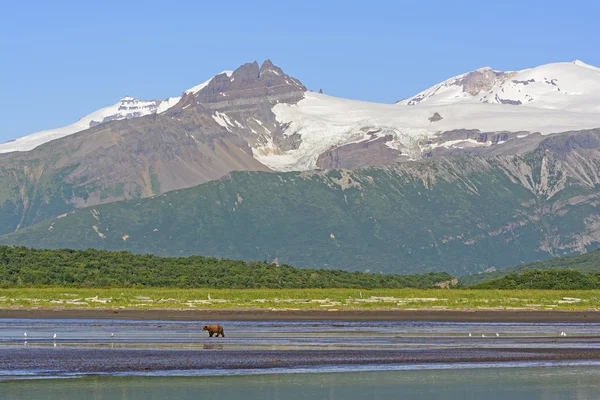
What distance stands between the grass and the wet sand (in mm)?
51786

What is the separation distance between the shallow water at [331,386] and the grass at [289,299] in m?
63.1

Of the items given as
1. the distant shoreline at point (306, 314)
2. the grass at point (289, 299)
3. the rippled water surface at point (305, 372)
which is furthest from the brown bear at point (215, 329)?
the grass at point (289, 299)

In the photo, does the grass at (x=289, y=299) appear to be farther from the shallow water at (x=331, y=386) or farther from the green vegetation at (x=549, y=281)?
the shallow water at (x=331, y=386)

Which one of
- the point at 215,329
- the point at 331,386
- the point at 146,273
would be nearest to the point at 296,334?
the point at 215,329

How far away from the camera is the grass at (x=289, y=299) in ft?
395

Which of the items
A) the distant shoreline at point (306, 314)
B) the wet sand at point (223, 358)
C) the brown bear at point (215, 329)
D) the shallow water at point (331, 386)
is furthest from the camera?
the distant shoreline at point (306, 314)

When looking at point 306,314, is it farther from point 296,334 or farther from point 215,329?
point 215,329

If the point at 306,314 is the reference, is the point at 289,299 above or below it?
above

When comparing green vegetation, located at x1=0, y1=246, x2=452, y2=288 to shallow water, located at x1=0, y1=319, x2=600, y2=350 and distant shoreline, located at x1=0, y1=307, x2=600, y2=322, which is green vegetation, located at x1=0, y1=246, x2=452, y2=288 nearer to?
distant shoreline, located at x1=0, y1=307, x2=600, y2=322

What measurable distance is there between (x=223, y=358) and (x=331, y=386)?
38.1ft

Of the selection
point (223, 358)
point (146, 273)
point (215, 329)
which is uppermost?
point (146, 273)

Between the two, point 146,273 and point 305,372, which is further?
point 146,273

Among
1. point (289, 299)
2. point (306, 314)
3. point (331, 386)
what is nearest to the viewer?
point (331, 386)

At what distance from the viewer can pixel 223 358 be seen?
64.1m
